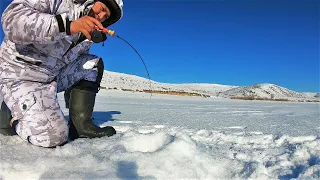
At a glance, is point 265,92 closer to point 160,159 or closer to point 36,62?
point 36,62

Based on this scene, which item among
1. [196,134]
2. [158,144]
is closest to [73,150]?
[158,144]

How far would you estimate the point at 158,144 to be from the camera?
2.21m

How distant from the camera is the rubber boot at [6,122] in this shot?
8.00 ft

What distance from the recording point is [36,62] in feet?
7.66

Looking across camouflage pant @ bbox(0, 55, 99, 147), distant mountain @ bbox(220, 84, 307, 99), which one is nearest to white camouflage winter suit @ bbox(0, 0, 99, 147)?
camouflage pant @ bbox(0, 55, 99, 147)

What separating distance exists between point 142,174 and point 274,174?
66 cm

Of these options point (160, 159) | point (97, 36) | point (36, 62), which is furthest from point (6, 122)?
point (160, 159)

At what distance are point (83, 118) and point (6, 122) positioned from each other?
57 centimetres

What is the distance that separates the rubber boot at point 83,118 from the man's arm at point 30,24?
2.37 feet

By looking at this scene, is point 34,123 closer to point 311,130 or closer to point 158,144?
point 158,144

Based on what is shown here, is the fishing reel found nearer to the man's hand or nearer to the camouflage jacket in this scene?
the man's hand

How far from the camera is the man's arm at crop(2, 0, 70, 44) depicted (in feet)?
6.37

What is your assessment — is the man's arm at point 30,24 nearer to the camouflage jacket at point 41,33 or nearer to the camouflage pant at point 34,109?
the camouflage jacket at point 41,33

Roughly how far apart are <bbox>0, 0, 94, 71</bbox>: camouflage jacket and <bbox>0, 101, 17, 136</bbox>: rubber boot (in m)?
0.43
